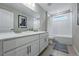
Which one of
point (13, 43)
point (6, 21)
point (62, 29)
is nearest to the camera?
point (13, 43)

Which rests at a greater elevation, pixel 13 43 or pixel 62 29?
pixel 62 29

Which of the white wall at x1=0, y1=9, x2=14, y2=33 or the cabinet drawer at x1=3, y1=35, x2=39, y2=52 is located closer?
the cabinet drawer at x1=3, y1=35, x2=39, y2=52

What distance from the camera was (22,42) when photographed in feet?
5.79

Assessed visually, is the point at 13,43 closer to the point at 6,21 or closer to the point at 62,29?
the point at 6,21

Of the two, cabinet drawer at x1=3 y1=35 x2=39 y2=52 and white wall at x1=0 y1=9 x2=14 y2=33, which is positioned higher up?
white wall at x1=0 y1=9 x2=14 y2=33

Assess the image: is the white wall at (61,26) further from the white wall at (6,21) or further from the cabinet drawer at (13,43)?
the cabinet drawer at (13,43)

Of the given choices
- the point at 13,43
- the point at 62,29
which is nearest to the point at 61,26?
the point at 62,29

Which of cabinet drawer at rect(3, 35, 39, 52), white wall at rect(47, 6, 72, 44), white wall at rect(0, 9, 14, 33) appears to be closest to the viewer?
cabinet drawer at rect(3, 35, 39, 52)

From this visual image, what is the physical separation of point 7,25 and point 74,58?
1740 mm

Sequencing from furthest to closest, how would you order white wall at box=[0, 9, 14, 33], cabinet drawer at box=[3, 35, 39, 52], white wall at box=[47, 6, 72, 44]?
white wall at box=[47, 6, 72, 44], white wall at box=[0, 9, 14, 33], cabinet drawer at box=[3, 35, 39, 52]

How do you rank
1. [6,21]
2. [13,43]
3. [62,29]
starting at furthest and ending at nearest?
1. [62,29]
2. [6,21]
3. [13,43]

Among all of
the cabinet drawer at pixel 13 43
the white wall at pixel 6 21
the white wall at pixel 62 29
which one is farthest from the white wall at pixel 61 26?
the cabinet drawer at pixel 13 43

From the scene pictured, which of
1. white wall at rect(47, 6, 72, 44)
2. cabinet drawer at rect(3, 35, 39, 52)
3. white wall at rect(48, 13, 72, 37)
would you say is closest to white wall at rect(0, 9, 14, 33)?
Result: cabinet drawer at rect(3, 35, 39, 52)

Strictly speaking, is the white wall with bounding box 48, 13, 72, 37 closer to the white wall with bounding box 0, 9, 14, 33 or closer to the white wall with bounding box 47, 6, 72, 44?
the white wall with bounding box 47, 6, 72, 44
